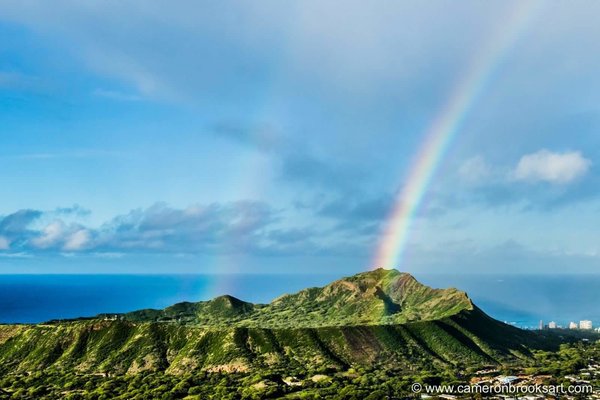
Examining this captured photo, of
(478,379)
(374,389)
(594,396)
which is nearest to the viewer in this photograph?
(594,396)

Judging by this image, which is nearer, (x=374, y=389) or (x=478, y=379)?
(x=374, y=389)

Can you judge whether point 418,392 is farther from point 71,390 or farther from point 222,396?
point 71,390

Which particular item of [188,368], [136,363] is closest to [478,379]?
[188,368]

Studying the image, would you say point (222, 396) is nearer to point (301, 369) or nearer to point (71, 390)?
point (301, 369)

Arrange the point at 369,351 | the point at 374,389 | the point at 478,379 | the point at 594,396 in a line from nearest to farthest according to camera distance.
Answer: the point at 594,396 → the point at 374,389 → the point at 478,379 → the point at 369,351

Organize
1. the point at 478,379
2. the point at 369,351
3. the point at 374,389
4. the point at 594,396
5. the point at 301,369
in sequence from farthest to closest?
1. the point at 369,351
2. the point at 301,369
3. the point at 478,379
4. the point at 374,389
5. the point at 594,396

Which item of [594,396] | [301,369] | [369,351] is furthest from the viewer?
[369,351]

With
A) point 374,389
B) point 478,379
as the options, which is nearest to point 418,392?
point 374,389

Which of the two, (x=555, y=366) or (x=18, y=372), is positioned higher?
(x=555, y=366)

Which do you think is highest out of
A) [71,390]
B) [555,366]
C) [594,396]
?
[555,366]
